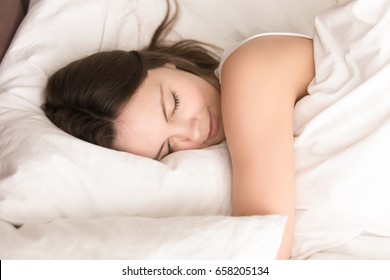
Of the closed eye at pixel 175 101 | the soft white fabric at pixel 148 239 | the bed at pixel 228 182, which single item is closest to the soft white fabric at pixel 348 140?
the bed at pixel 228 182

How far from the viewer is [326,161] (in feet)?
2.92

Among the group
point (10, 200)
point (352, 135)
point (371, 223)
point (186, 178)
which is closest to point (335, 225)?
point (371, 223)

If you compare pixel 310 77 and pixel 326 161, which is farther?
pixel 310 77

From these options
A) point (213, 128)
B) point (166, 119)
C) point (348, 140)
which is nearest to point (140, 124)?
point (166, 119)

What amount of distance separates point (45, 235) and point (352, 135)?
56 centimetres

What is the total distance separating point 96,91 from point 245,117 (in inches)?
12.2

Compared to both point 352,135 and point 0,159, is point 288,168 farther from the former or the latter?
point 0,159

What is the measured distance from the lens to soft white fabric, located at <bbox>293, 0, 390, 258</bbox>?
34.0 inches

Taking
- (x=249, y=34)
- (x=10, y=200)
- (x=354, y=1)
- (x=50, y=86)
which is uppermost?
(x=354, y=1)

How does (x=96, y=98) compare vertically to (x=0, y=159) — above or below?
above

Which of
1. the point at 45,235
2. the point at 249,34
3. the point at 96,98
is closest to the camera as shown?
the point at 45,235

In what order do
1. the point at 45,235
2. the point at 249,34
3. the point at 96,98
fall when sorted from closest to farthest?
1. the point at 45,235
2. the point at 96,98
3. the point at 249,34

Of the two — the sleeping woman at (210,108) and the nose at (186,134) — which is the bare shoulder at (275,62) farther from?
the nose at (186,134)

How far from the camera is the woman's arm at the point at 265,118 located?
868 millimetres
